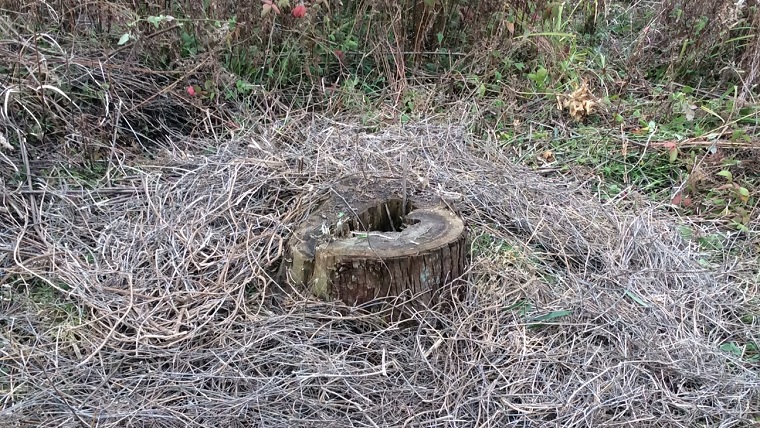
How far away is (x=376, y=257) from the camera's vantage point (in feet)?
6.77

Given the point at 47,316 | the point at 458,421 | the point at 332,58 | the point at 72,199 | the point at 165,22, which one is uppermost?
the point at 165,22

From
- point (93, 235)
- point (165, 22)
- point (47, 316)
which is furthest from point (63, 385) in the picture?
point (165, 22)

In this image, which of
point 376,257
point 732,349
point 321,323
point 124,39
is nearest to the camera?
point 376,257

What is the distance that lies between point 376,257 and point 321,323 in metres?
0.32

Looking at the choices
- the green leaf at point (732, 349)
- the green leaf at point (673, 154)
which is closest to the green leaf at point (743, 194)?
the green leaf at point (673, 154)

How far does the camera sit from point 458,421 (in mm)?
1944

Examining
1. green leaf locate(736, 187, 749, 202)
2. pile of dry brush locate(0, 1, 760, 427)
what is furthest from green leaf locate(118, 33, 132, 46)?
green leaf locate(736, 187, 749, 202)

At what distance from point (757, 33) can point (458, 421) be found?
123 inches

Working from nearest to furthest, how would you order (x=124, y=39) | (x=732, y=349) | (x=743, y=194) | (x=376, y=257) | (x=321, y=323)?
(x=376, y=257) → (x=321, y=323) → (x=732, y=349) → (x=743, y=194) → (x=124, y=39)

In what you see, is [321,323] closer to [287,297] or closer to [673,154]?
[287,297]

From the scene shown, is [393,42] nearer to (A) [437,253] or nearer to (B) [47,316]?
(A) [437,253]

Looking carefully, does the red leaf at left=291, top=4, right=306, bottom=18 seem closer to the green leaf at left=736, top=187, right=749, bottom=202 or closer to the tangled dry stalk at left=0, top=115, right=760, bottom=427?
the tangled dry stalk at left=0, top=115, right=760, bottom=427

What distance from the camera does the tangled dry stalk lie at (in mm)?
1980

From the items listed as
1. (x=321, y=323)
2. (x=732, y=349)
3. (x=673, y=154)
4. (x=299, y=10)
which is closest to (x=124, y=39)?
(x=299, y=10)
